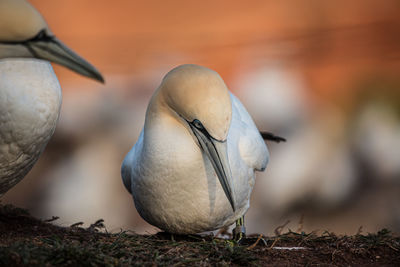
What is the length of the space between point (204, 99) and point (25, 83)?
1032 mm

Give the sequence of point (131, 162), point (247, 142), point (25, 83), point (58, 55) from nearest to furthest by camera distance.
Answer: point (58, 55), point (25, 83), point (247, 142), point (131, 162)

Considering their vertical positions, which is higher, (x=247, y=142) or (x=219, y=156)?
(x=247, y=142)

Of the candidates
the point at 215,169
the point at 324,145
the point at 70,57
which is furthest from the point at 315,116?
the point at 70,57

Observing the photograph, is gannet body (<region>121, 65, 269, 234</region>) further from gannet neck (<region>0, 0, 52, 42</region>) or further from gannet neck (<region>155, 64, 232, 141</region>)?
gannet neck (<region>0, 0, 52, 42</region>)

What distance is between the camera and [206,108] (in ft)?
9.61

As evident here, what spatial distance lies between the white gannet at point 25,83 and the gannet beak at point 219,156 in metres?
0.76

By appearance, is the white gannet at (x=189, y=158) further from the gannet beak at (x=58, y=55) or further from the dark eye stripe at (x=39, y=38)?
the dark eye stripe at (x=39, y=38)

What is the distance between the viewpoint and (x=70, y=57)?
266 centimetres

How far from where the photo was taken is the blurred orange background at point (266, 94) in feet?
24.6

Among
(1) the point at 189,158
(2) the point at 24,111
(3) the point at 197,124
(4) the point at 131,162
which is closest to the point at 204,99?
(3) the point at 197,124

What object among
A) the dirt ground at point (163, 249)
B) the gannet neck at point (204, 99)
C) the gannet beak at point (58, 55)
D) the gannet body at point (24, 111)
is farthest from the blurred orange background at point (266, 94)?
the gannet beak at point (58, 55)

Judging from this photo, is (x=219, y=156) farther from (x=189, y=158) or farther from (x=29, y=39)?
(x=29, y=39)

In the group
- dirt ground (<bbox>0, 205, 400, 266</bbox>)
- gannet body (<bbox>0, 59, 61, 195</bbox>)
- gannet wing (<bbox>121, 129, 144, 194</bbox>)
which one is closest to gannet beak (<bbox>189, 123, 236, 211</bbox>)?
dirt ground (<bbox>0, 205, 400, 266</bbox>)

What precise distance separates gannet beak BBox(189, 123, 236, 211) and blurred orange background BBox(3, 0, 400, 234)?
4402mm
